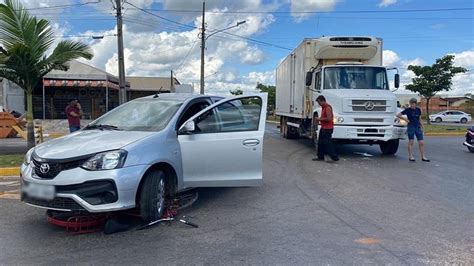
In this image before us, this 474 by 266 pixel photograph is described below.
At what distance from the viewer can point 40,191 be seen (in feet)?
16.1

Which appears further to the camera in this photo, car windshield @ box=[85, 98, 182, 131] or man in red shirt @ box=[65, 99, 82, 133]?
man in red shirt @ box=[65, 99, 82, 133]

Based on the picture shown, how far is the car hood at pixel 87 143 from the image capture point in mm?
4941

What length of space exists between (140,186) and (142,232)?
564 millimetres

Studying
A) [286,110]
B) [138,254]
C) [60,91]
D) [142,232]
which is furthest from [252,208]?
[60,91]

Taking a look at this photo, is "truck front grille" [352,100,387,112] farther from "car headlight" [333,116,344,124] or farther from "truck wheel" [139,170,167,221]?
"truck wheel" [139,170,167,221]

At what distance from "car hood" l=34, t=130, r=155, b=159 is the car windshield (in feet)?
1.03

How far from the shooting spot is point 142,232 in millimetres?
5246

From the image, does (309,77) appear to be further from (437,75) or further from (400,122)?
(437,75)

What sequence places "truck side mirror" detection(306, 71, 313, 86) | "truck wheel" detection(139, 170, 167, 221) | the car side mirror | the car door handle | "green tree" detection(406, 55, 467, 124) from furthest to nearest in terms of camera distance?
1. "green tree" detection(406, 55, 467, 124)
2. "truck side mirror" detection(306, 71, 313, 86)
3. the car door handle
4. the car side mirror
5. "truck wheel" detection(139, 170, 167, 221)

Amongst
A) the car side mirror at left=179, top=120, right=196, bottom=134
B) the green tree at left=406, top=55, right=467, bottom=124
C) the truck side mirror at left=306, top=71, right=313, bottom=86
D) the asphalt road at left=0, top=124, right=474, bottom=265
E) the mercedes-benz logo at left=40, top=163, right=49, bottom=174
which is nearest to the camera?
the asphalt road at left=0, top=124, right=474, bottom=265

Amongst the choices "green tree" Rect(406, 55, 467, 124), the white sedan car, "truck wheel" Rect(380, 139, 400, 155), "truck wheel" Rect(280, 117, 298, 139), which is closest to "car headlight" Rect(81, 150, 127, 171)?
"truck wheel" Rect(380, 139, 400, 155)

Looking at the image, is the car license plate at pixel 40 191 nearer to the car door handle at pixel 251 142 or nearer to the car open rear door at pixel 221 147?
the car open rear door at pixel 221 147

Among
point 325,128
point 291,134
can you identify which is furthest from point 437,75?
point 325,128

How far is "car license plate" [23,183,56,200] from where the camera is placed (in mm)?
4820
